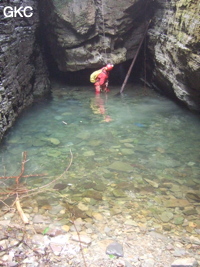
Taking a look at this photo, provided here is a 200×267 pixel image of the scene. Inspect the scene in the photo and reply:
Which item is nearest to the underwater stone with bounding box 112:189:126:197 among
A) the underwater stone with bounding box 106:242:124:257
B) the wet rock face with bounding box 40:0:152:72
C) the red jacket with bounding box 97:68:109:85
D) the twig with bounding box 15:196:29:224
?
the underwater stone with bounding box 106:242:124:257

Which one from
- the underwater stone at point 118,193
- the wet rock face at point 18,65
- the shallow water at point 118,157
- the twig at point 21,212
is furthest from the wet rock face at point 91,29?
the twig at point 21,212

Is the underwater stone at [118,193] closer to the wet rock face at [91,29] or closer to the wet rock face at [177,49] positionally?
the wet rock face at [177,49]

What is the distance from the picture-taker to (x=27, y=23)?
7.48 m

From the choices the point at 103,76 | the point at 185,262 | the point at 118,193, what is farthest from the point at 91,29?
the point at 185,262

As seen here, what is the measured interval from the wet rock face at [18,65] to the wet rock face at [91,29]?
0.79 meters

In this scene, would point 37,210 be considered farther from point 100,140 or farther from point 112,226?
point 100,140

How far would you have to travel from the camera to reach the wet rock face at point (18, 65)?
18.7 ft

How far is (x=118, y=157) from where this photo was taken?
4781 millimetres

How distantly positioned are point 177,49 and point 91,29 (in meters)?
3.37

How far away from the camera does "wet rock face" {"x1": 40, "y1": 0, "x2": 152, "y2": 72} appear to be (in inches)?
322

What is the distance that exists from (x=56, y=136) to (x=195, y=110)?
3678 mm

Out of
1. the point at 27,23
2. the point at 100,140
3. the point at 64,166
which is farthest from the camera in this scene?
the point at 27,23

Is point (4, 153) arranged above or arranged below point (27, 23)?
below

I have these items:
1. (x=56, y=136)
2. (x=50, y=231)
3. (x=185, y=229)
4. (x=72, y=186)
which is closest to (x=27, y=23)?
(x=56, y=136)
